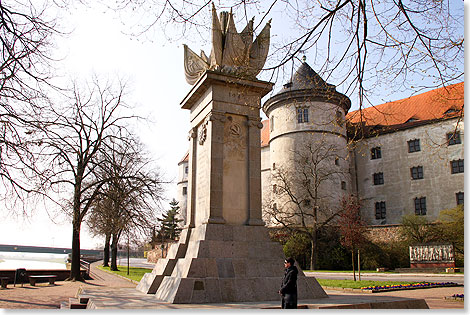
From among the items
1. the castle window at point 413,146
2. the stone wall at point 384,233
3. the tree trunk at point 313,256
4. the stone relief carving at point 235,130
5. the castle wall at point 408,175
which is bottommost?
the tree trunk at point 313,256

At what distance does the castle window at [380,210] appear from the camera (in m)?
46.2

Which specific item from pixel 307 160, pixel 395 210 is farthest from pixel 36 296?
pixel 395 210

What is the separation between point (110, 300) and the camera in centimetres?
1005

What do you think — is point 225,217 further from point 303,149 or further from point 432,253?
point 303,149

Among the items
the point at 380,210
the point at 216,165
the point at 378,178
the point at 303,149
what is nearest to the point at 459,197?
the point at 380,210

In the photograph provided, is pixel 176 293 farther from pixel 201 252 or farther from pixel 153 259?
pixel 153 259

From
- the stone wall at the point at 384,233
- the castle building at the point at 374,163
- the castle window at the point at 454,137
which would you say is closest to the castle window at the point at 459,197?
the castle building at the point at 374,163

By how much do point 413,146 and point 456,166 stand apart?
513cm

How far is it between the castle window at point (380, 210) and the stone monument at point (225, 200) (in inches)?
1481

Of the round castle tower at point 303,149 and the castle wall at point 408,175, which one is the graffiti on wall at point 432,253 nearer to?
the round castle tower at point 303,149

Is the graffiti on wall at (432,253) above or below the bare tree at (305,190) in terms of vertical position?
below

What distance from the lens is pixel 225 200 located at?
12211 mm

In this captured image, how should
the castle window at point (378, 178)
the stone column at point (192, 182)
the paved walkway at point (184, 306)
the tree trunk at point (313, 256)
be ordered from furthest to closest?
the castle window at point (378, 178) → the tree trunk at point (313, 256) → the stone column at point (192, 182) → the paved walkway at point (184, 306)

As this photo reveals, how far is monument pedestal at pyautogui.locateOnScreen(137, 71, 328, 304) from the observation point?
33.7 ft
